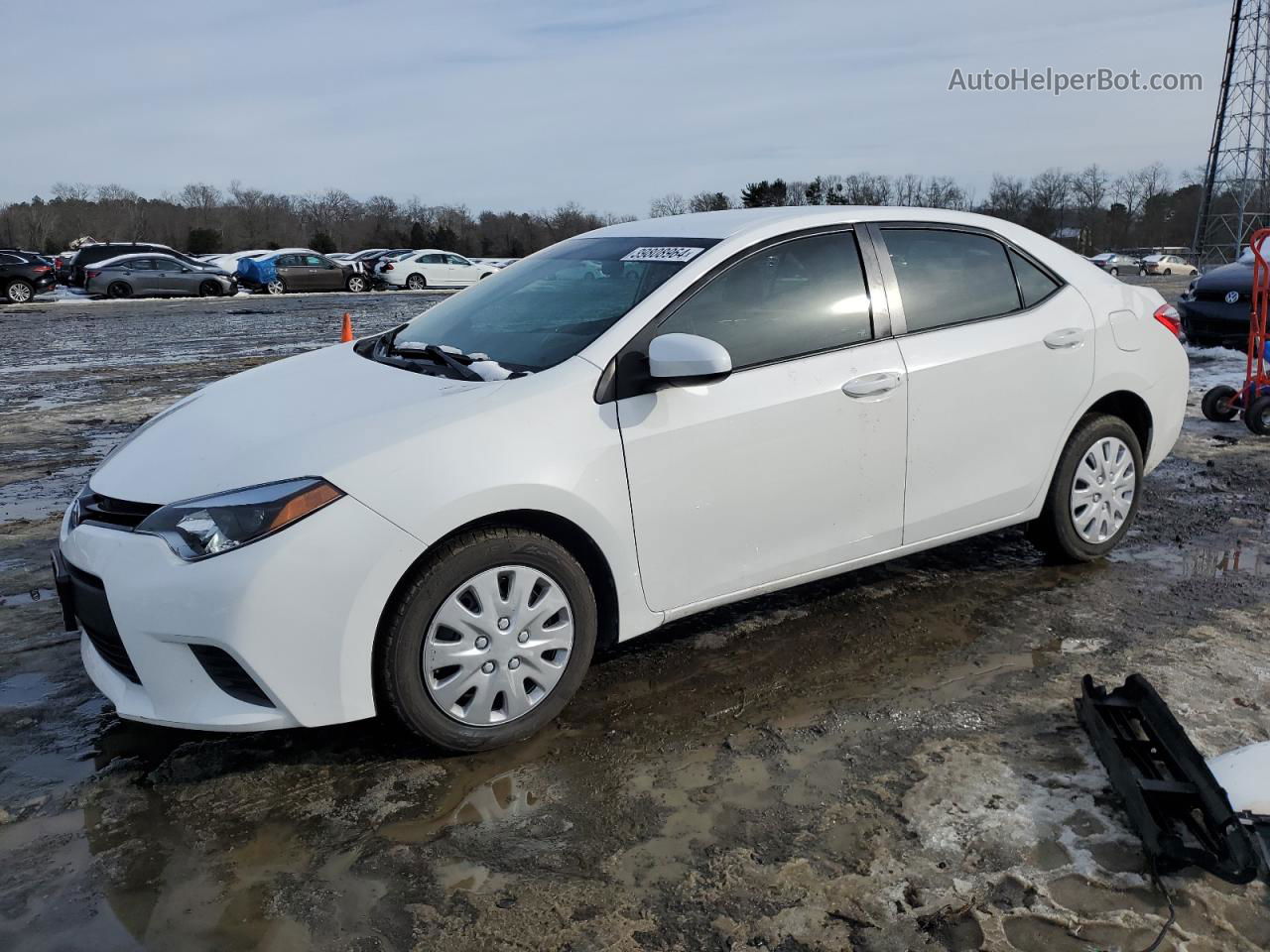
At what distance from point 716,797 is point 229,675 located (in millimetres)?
1474

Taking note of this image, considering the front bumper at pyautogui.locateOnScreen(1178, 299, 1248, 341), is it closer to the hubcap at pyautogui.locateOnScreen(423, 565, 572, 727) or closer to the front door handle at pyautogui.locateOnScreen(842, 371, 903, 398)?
the front door handle at pyautogui.locateOnScreen(842, 371, 903, 398)

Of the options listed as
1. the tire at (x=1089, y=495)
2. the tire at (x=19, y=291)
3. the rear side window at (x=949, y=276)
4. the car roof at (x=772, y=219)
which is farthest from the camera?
the tire at (x=19, y=291)

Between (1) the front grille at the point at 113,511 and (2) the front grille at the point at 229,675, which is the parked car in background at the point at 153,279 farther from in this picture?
(2) the front grille at the point at 229,675

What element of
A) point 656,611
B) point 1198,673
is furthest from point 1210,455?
point 656,611

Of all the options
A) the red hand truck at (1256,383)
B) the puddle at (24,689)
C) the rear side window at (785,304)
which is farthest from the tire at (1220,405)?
the puddle at (24,689)

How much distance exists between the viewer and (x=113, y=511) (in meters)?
3.22

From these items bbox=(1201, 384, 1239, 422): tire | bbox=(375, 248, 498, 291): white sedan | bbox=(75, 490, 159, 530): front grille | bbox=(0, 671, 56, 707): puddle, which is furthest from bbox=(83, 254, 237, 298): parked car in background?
bbox=(75, 490, 159, 530): front grille

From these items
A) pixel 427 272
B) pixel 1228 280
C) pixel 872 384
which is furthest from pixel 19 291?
pixel 872 384

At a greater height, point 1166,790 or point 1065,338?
point 1065,338

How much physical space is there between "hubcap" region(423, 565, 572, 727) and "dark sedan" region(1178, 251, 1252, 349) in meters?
10.9

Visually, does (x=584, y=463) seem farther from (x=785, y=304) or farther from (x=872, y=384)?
(x=872, y=384)

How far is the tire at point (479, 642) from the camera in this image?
307 cm

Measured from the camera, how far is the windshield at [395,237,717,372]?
12.1 ft

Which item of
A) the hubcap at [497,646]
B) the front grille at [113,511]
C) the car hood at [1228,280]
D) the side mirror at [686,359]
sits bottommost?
the car hood at [1228,280]
